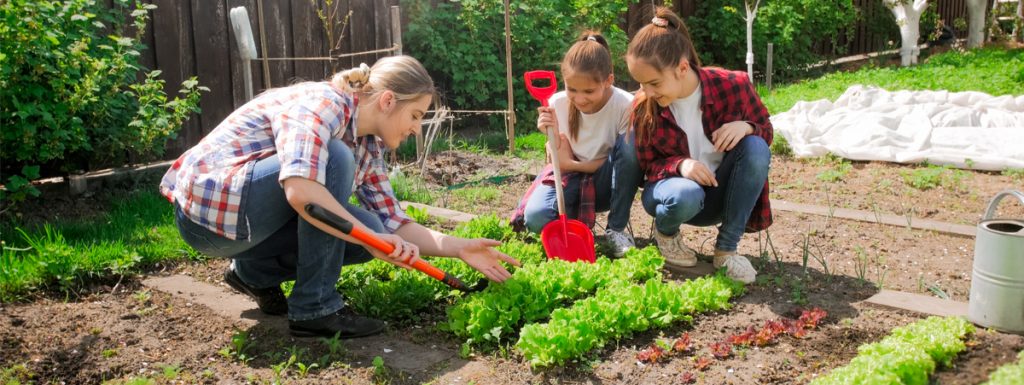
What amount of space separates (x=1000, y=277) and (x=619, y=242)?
5.34 feet

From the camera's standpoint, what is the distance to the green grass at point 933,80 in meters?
Answer: 9.48

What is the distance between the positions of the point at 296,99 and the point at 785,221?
3085mm

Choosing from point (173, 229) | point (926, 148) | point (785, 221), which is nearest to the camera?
point (173, 229)

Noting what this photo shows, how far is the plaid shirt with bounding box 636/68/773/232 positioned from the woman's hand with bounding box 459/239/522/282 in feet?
3.02

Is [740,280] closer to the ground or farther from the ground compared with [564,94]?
closer to the ground

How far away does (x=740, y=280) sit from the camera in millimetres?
3504

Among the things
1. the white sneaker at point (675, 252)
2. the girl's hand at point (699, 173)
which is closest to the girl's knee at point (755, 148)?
the girl's hand at point (699, 173)

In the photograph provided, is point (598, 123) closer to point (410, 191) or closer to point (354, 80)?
point (354, 80)

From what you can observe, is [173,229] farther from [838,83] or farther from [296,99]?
[838,83]

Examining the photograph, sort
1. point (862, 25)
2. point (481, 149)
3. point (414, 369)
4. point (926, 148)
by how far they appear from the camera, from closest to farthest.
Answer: point (414, 369) < point (926, 148) < point (481, 149) < point (862, 25)

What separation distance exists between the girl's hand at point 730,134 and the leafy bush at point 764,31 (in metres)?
8.00

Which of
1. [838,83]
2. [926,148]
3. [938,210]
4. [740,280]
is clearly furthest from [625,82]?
[740,280]

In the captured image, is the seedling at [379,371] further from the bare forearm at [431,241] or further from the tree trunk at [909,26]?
the tree trunk at [909,26]

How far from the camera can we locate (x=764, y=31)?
38.3 ft
